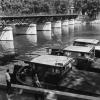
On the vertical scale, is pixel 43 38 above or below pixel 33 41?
above

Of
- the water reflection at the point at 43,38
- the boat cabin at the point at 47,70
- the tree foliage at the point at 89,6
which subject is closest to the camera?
the boat cabin at the point at 47,70

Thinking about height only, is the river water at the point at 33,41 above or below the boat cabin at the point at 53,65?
below

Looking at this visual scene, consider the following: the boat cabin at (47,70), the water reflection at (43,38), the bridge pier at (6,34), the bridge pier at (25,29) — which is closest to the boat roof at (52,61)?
the boat cabin at (47,70)

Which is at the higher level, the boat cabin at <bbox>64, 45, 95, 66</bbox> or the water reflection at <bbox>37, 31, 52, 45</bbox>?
the boat cabin at <bbox>64, 45, 95, 66</bbox>

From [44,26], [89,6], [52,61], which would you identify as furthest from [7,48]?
[89,6]

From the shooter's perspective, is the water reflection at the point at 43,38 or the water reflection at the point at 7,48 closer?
the water reflection at the point at 7,48

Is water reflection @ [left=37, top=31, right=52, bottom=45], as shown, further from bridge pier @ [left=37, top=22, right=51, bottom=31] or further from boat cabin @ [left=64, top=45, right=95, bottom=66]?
boat cabin @ [left=64, top=45, right=95, bottom=66]

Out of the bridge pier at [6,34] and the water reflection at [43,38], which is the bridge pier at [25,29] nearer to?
the water reflection at [43,38]

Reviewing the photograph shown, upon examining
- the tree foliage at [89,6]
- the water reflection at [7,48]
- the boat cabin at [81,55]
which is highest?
the tree foliage at [89,6]

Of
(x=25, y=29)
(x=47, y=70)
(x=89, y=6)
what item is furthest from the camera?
(x=89, y=6)

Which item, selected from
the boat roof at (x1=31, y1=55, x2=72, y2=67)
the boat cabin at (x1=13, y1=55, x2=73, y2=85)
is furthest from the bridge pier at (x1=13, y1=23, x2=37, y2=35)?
the boat cabin at (x1=13, y1=55, x2=73, y2=85)

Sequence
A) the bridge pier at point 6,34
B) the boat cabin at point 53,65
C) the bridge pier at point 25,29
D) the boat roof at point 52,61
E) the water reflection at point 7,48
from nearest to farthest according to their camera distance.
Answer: the boat cabin at point 53,65, the boat roof at point 52,61, the water reflection at point 7,48, the bridge pier at point 6,34, the bridge pier at point 25,29

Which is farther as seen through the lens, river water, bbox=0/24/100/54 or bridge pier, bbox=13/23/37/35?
bridge pier, bbox=13/23/37/35

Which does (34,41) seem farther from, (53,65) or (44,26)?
(53,65)
